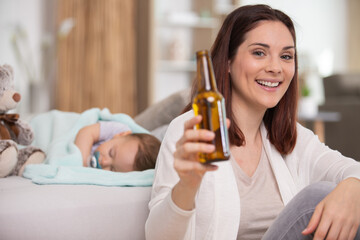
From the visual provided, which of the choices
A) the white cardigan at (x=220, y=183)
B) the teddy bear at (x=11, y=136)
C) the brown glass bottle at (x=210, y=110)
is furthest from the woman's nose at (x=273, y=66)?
the teddy bear at (x=11, y=136)

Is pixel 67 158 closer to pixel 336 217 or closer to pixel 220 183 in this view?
pixel 220 183

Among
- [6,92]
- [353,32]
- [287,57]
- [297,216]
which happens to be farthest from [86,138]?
[353,32]

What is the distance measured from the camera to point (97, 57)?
4086 millimetres

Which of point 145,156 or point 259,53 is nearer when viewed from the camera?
point 259,53

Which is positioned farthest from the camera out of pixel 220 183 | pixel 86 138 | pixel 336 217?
pixel 86 138

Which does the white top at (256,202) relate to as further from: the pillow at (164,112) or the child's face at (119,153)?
the pillow at (164,112)

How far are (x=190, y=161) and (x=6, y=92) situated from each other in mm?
975

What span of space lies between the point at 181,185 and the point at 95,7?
345 cm

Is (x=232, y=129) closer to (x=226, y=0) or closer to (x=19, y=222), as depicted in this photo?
(x=19, y=222)

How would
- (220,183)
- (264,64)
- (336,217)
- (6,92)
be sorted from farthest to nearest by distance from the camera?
(6,92) → (264,64) → (220,183) → (336,217)

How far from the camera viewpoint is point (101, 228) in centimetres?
124

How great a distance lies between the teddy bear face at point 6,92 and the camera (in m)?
1.54

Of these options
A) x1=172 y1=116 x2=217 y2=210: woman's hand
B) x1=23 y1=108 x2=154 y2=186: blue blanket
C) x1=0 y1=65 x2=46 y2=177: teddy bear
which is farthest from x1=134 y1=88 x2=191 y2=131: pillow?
x1=172 y1=116 x2=217 y2=210: woman's hand

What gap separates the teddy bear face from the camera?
5.05ft
